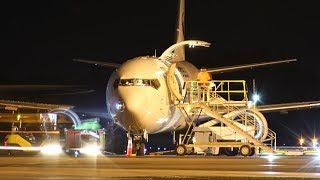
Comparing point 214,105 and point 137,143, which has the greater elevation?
point 214,105

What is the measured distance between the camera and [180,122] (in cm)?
3422

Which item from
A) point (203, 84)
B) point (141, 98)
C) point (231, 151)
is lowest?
point (231, 151)

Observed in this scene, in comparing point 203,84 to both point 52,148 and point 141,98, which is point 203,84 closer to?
point 141,98

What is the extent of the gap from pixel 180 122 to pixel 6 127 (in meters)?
10.9

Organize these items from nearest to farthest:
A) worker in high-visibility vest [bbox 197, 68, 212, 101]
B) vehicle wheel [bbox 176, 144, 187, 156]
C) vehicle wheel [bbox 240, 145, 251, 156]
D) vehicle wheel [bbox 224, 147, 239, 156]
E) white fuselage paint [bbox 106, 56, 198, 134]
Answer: vehicle wheel [bbox 240, 145, 251, 156] < vehicle wheel [bbox 176, 144, 187, 156] < white fuselage paint [bbox 106, 56, 198, 134] < worker in high-visibility vest [bbox 197, 68, 212, 101] < vehicle wheel [bbox 224, 147, 239, 156]

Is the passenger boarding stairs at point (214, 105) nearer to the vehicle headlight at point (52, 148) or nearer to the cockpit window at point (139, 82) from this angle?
the cockpit window at point (139, 82)

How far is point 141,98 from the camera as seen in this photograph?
29.5m

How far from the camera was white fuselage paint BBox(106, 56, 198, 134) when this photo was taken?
2950 centimetres

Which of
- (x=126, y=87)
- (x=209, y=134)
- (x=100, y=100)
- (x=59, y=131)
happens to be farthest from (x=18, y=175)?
(x=100, y=100)

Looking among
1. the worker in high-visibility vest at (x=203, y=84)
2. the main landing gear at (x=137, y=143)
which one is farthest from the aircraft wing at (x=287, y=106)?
the main landing gear at (x=137, y=143)

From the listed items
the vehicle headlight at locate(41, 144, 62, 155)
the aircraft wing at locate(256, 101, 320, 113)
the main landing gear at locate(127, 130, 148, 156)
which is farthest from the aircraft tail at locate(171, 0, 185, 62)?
the main landing gear at locate(127, 130, 148, 156)

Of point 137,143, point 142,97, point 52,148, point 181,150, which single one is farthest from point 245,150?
point 52,148

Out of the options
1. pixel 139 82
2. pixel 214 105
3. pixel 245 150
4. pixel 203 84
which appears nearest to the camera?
pixel 245 150

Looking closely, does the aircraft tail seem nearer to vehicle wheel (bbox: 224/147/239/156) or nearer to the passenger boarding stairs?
the passenger boarding stairs
